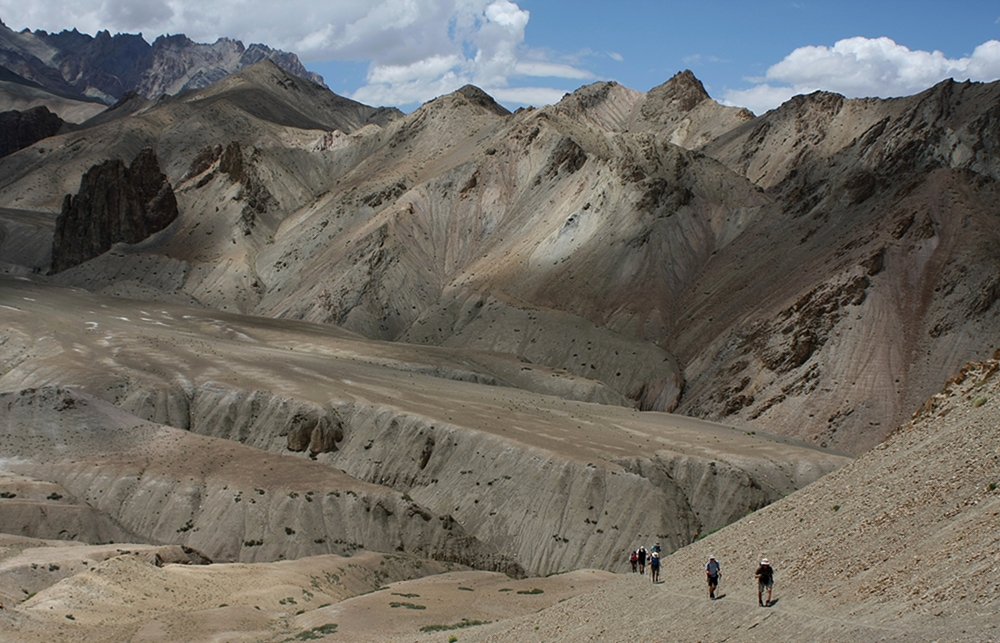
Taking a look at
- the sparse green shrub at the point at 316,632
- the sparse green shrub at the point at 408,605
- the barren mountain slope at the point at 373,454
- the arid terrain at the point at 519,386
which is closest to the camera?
the arid terrain at the point at 519,386

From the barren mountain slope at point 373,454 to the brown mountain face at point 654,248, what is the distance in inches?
659

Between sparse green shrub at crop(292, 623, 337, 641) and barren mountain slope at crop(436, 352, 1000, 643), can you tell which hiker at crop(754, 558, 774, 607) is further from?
sparse green shrub at crop(292, 623, 337, 641)

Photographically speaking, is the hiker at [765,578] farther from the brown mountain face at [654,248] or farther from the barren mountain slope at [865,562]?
the brown mountain face at [654,248]

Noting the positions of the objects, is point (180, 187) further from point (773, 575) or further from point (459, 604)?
point (773, 575)

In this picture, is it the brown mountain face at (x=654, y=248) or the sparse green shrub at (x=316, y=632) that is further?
the brown mountain face at (x=654, y=248)

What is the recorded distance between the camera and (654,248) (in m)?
128

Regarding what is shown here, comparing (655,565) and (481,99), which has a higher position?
(481,99)

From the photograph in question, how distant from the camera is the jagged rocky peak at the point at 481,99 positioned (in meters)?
189

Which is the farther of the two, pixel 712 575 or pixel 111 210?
pixel 111 210

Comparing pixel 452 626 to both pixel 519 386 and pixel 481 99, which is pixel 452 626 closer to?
pixel 519 386

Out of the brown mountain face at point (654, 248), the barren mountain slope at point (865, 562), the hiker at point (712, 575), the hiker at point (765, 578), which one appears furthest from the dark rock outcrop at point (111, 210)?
the hiker at point (765, 578)

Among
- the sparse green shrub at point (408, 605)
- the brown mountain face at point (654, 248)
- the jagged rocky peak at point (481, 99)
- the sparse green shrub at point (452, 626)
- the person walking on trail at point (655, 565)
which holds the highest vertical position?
the jagged rocky peak at point (481, 99)

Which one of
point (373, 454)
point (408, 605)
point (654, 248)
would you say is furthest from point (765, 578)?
point (654, 248)

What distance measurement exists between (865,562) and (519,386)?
257 feet
